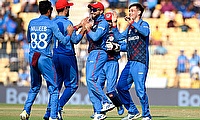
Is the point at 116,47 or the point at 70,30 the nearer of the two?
the point at 70,30

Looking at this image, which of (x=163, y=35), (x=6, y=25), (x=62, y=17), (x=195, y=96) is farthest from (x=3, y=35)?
(x=62, y=17)

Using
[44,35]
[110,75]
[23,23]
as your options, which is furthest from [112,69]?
[23,23]

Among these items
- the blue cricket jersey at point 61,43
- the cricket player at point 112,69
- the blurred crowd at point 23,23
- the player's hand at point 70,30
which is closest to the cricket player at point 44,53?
the player's hand at point 70,30

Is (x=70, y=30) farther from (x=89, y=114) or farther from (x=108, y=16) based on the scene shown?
(x=89, y=114)

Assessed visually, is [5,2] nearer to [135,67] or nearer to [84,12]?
[84,12]

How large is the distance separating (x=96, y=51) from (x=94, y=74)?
1.59 ft

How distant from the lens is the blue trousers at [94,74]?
12.1m

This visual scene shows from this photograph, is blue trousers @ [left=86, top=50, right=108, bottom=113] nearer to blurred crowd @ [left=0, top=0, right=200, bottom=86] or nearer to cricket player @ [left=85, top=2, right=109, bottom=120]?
cricket player @ [left=85, top=2, right=109, bottom=120]

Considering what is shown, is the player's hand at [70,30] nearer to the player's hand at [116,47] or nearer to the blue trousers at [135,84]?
the blue trousers at [135,84]

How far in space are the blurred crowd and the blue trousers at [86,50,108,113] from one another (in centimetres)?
982

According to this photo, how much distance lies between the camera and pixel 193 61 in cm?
2181

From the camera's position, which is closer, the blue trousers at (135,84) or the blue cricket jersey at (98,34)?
the blue cricket jersey at (98,34)

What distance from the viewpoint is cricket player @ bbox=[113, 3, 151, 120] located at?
487 inches

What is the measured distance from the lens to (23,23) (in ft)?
82.7
